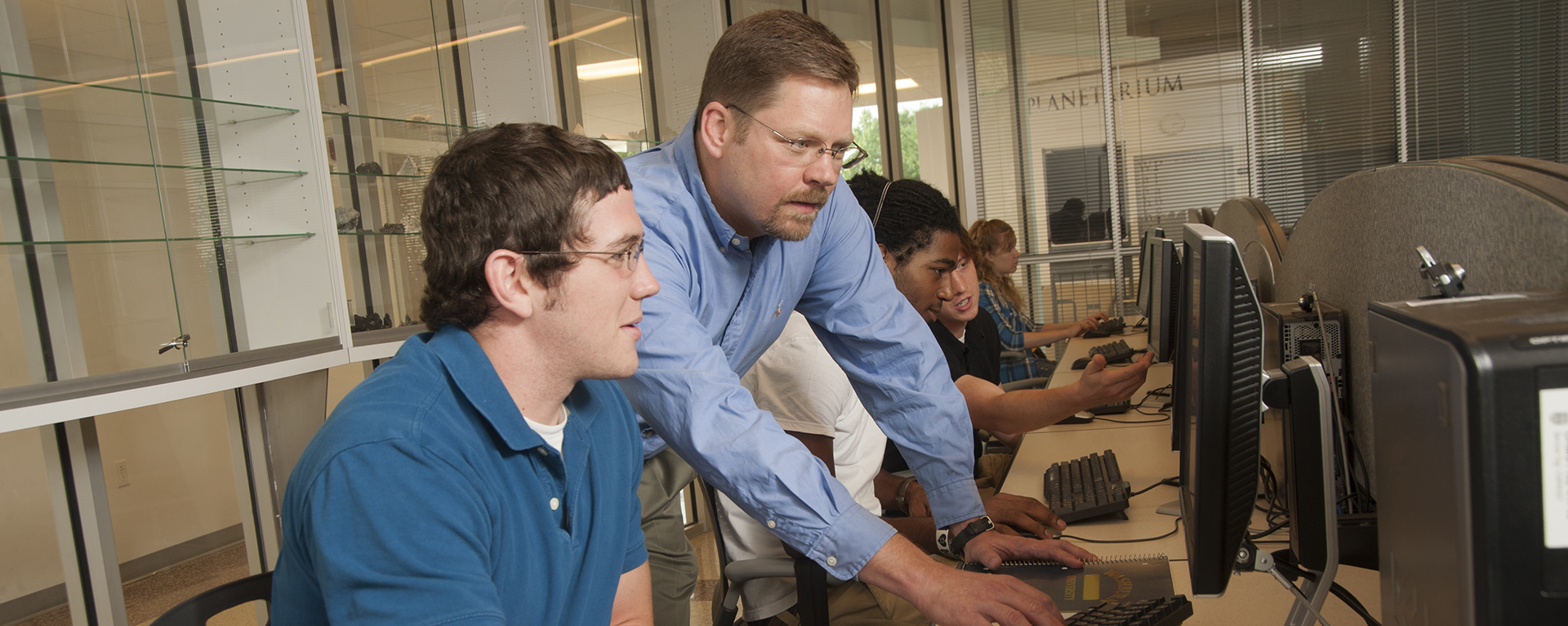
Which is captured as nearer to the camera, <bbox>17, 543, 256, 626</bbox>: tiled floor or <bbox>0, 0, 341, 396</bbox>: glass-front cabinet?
<bbox>0, 0, 341, 396</bbox>: glass-front cabinet

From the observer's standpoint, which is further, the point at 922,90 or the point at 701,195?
the point at 922,90

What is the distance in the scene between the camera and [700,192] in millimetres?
1344

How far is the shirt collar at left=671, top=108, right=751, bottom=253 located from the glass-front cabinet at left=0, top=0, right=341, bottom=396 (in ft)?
4.38

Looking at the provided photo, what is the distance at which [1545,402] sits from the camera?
1.68ft

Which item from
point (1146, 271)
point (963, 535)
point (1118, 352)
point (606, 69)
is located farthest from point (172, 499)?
point (1146, 271)

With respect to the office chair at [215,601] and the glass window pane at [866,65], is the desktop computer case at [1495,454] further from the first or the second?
the glass window pane at [866,65]

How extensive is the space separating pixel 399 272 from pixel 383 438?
2.03 metres

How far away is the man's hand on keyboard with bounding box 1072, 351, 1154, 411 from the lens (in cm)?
173

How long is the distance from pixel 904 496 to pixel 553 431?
1.04 meters

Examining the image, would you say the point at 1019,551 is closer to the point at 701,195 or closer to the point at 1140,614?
the point at 1140,614

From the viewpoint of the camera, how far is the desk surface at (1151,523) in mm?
1138

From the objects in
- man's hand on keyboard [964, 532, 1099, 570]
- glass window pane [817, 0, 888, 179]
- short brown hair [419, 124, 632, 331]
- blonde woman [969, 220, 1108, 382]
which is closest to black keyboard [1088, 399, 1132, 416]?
blonde woman [969, 220, 1108, 382]

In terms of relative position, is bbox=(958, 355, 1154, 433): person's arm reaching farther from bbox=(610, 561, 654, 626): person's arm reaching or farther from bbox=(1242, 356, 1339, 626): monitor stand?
bbox=(610, 561, 654, 626): person's arm reaching

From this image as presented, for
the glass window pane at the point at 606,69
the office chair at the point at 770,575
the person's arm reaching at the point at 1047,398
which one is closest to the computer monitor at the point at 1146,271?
the person's arm reaching at the point at 1047,398
